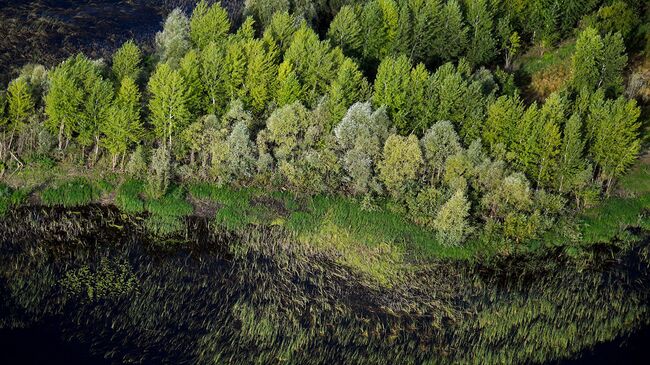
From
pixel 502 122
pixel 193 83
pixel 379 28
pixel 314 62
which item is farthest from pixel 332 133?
pixel 379 28

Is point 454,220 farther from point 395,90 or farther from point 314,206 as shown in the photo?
point 395,90

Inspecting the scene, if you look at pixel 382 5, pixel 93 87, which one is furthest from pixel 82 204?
pixel 382 5

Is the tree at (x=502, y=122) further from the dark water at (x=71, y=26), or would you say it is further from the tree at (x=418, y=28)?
the dark water at (x=71, y=26)

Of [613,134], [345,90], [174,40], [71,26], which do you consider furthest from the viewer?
[71,26]

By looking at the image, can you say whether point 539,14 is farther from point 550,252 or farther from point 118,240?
point 118,240

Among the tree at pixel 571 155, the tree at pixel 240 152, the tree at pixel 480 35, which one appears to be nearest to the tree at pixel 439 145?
the tree at pixel 571 155

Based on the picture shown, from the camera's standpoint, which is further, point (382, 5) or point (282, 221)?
point (382, 5)

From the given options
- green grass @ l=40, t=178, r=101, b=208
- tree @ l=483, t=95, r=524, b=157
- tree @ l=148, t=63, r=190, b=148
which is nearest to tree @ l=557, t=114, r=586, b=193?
tree @ l=483, t=95, r=524, b=157
